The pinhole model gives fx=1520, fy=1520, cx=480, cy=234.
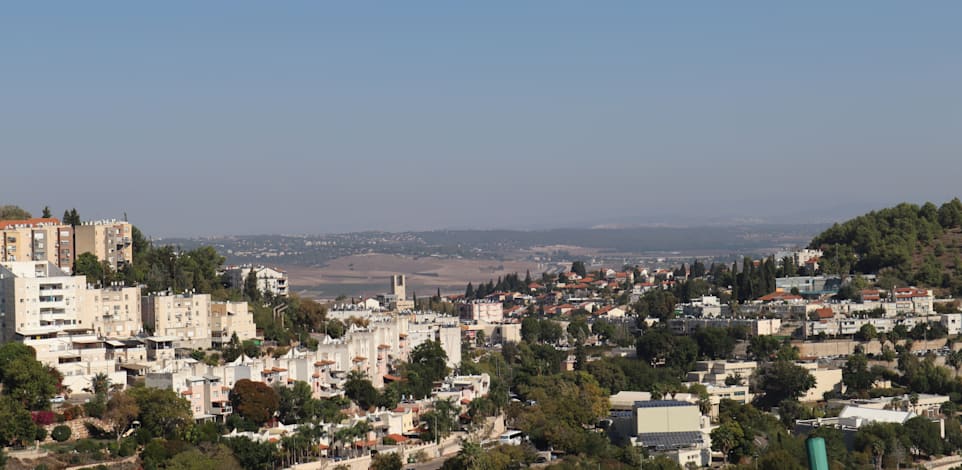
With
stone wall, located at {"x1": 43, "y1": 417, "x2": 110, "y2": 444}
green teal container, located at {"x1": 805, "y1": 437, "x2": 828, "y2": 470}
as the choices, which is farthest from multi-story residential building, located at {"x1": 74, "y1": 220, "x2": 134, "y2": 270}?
green teal container, located at {"x1": 805, "y1": 437, "x2": 828, "y2": 470}

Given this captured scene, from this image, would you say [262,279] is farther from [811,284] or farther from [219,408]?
[811,284]

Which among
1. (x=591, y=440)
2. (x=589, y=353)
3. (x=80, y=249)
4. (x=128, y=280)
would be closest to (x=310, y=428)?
(x=591, y=440)

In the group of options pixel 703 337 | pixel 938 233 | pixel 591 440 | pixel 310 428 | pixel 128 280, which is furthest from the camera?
pixel 938 233

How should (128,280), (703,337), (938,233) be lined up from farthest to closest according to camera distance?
1. (938,233)
2. (703,337)
3. (128,280)

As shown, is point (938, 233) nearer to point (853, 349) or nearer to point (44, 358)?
point (853, 349)

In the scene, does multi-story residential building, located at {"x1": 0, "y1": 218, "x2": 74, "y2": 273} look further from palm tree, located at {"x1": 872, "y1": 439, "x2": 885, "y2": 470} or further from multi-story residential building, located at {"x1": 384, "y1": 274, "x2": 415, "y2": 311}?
multi-story residential building, located at {"x1": 384, "y1": 274, "x2": 415, "y2": 311}

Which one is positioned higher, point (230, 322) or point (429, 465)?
point (230, 322)

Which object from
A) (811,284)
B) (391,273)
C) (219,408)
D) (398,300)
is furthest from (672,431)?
(391,273)

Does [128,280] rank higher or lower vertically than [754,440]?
higher
